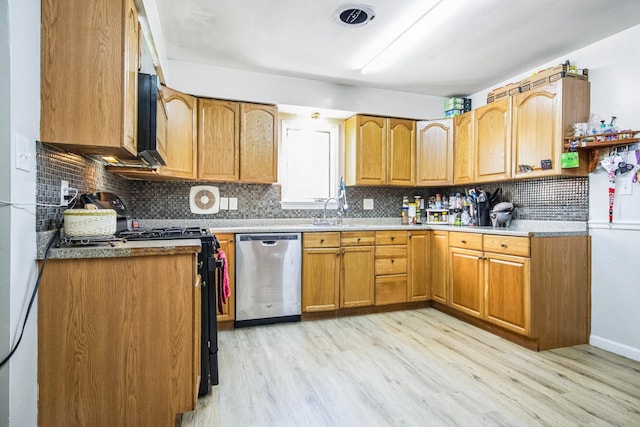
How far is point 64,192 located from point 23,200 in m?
0.37

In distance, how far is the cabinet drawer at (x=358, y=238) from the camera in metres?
3.31

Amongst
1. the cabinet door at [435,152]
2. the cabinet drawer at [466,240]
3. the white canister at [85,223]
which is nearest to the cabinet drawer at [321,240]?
the cabinet drawer at [466,240]

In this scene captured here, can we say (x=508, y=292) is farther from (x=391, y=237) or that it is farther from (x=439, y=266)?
(x=391, y=237)

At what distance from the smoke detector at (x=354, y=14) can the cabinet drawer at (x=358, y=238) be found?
180 cm

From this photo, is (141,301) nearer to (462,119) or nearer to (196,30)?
(196,30)

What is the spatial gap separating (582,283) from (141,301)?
312 centimetres

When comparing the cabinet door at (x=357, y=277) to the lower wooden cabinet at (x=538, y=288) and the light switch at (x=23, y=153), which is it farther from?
the light switch at (x=23, y=153)

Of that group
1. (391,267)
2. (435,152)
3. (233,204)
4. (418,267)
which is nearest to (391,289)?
(391,267)

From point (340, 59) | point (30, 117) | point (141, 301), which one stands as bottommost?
point (141, 301)

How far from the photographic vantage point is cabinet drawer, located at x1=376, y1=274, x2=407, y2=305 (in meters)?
3.43

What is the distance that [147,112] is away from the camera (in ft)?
5.83

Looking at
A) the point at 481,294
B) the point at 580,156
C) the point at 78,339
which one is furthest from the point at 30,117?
the point at 580,156

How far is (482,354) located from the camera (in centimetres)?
245

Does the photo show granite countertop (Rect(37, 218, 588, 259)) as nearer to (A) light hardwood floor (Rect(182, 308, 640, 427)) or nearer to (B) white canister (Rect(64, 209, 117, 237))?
(B) white canister (Rect(64, 209, 117, 237))
